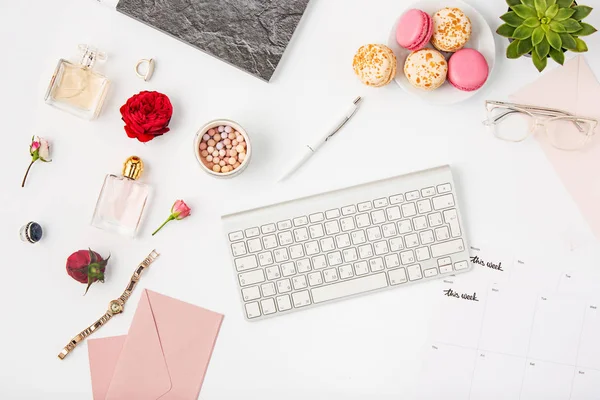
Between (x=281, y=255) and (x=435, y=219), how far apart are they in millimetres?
249

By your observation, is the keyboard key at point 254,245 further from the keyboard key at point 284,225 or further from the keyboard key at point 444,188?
the keyboard key at point 444,188

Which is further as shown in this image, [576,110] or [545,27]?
[576,110]

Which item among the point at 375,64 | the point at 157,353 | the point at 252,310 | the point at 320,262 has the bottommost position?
the point at 157,353

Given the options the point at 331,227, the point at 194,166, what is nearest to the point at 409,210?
the point at 331,227

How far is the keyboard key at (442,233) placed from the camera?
35.4 inches

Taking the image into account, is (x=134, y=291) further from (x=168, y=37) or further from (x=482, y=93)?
(x=482, y=93)

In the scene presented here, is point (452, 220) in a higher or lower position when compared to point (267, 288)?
higher

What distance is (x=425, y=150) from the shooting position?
0.91 meters

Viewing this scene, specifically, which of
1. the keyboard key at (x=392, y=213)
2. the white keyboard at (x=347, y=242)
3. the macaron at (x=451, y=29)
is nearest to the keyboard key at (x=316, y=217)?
the white keyboard at (x=347, y=242)

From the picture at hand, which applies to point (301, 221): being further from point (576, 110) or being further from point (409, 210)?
point (576, 110)

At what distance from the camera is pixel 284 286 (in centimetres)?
90

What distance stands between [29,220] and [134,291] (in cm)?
20

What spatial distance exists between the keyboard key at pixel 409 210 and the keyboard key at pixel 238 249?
0.84 feet

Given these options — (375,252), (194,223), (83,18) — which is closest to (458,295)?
(375,252)
